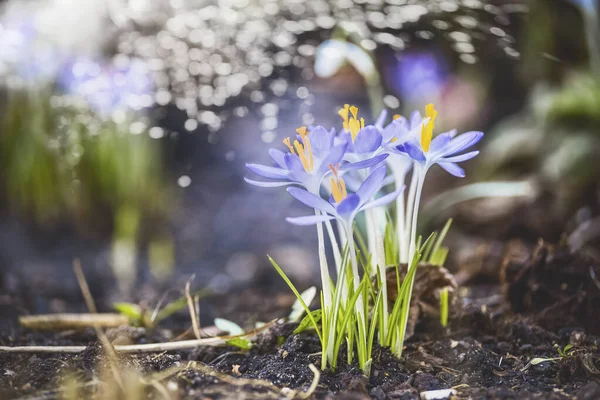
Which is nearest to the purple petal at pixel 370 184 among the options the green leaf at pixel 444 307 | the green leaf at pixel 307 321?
the green leaf at pixel 307 321

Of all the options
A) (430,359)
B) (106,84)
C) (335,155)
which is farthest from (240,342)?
(106,84)

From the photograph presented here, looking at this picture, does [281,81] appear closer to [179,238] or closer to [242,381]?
[179,238]

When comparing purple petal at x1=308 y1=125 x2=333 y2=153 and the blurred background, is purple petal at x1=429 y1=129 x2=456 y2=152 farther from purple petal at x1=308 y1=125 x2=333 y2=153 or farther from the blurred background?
the blurred background

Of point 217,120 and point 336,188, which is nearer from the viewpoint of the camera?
point 336,188

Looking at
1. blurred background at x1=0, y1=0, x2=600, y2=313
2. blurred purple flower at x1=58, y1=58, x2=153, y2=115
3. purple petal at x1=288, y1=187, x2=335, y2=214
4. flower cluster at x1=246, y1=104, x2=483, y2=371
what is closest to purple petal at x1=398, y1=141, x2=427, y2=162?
flower cluster at x1=246, y1=104, x2=483, y2=371

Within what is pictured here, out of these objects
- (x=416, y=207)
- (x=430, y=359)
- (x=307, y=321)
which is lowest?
(x=430, y=359)

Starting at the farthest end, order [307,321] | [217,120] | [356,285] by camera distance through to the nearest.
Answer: [217,120] → [307,321] → [356,285]

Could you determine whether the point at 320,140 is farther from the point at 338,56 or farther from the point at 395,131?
the point at 338,56

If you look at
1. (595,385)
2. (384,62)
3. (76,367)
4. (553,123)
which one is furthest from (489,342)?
(384,62)
